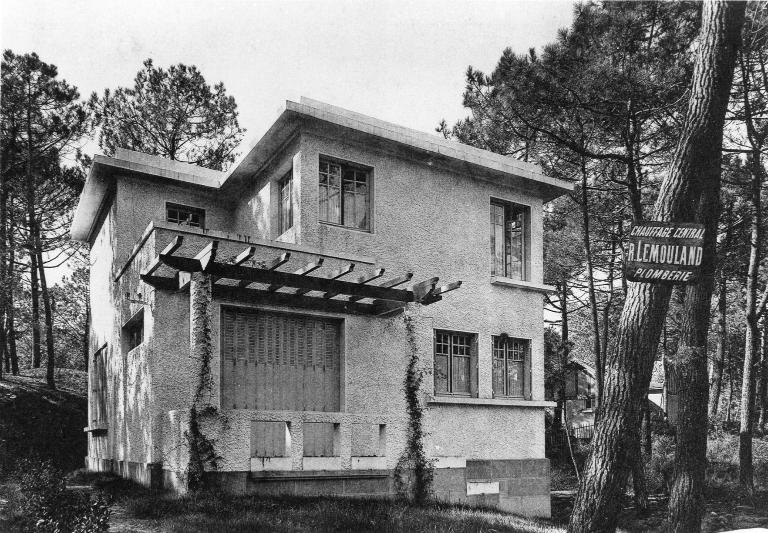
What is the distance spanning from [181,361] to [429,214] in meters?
5.66

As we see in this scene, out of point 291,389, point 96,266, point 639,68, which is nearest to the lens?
point 291,389

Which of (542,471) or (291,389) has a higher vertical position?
(291,389)

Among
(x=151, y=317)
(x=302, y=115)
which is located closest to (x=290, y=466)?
(x=151, y=317)

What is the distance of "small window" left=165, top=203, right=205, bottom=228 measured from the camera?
1545 centimetres

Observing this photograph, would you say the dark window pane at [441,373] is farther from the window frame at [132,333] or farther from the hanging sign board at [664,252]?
the hanging sign board at [664,252]

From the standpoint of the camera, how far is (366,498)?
449 inches

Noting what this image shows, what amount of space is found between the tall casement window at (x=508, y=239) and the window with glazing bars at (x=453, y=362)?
1.91 meters

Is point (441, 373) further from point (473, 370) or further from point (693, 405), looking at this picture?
point (693, 405)

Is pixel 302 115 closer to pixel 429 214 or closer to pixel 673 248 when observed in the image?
pixel 429 214

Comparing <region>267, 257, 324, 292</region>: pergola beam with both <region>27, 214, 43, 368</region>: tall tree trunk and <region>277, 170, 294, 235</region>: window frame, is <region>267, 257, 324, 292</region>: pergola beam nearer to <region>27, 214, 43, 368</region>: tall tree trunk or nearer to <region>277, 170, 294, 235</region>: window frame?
<region>277, 170, 294, 235</region>: window frame

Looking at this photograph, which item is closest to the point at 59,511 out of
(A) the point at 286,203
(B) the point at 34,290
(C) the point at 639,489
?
(A) the point at 286,203

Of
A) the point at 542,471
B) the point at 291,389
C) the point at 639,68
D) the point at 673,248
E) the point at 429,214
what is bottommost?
the point at 542,471

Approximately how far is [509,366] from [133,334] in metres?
7.75

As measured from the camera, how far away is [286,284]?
10.9 meters
